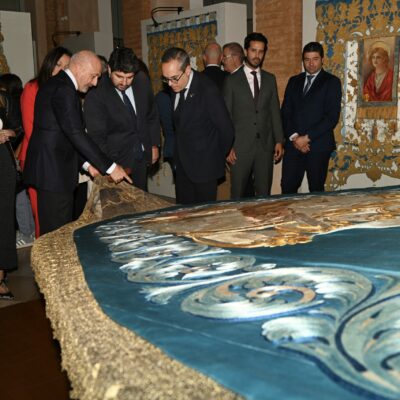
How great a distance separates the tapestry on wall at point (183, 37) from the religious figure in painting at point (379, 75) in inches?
85.5

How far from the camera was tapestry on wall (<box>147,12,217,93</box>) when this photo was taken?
699 centimetres

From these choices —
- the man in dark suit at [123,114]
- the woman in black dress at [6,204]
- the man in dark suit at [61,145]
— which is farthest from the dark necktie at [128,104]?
the woman in black dress at [6,204]

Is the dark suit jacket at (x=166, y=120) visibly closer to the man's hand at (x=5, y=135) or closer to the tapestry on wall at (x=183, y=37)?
the man's hand at (x=5, y=135)

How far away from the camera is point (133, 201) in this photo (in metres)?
2.84

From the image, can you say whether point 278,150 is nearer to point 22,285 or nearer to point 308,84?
point 308,84

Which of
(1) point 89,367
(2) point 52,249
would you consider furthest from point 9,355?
(1) point 89,367

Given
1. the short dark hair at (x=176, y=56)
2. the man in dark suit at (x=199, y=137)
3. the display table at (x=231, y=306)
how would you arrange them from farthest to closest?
the man in dark suit at (x=199, y=137) → the short dark hair at (x=176, y=56) → the display table at (x=231, y=306)

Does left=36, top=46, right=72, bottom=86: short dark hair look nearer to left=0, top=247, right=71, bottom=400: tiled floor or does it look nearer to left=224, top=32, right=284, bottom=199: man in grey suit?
left=0, top=247, right=71, bottom=400: tiled floor

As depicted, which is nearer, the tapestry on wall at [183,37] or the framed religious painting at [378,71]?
the framed religious painting at [378,71]

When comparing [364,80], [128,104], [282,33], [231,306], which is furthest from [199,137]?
[231,306]

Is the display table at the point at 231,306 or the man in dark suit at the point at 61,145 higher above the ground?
the man in dark suit at the point at 61,145

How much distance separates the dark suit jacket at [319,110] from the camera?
16.6 feet

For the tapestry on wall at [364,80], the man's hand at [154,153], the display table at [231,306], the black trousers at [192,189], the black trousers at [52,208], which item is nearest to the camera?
the display table at [231,306]

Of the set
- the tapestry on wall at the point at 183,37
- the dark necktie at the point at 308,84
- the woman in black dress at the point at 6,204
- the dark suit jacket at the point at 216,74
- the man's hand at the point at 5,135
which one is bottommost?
the woman in black dress at the point at 6,204
